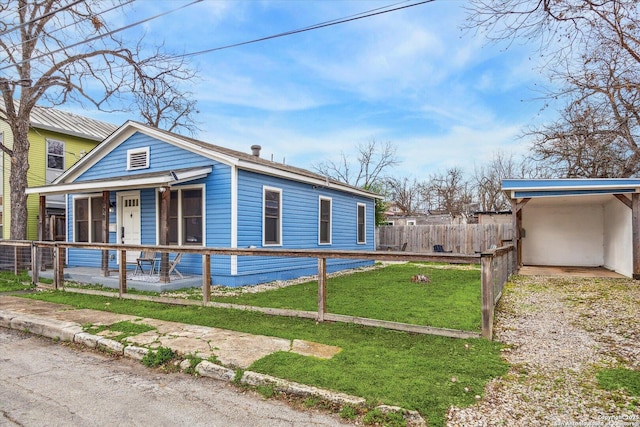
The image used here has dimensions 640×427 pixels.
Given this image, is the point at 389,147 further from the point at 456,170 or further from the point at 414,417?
the point at 414,417

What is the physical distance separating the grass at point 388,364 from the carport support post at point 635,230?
7936 millimetres

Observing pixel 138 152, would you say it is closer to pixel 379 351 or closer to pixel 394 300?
pixel 394 300

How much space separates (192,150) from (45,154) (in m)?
11.5

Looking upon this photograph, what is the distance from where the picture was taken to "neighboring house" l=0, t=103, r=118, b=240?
16.4 metres

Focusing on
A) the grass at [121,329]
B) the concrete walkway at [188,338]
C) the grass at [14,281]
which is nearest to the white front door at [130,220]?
the grass at [14,281]

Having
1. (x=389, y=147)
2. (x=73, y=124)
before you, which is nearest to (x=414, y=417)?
(x=73, y=124)

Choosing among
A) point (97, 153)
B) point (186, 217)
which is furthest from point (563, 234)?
point (97, 153)

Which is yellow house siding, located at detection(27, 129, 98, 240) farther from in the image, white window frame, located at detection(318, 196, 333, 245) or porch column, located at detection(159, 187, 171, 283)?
white window frame, located at detection(318, 196, 333, 245)

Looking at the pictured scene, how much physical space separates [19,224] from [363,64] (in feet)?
40.6

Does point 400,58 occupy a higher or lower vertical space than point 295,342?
higher

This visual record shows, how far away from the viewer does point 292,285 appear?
9.45 metres

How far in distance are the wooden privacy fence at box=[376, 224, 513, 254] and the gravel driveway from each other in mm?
9590

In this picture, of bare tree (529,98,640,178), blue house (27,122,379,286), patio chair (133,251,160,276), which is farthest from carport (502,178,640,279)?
patio chair (133,251,160,276)

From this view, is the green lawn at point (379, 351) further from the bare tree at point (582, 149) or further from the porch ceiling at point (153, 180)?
the bare tree at point (582, 149)
